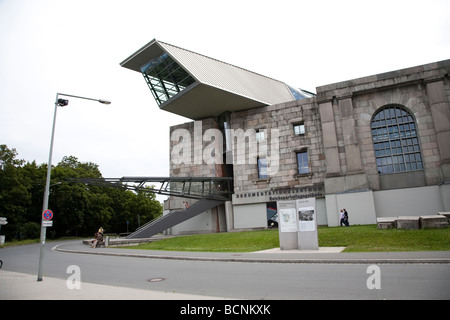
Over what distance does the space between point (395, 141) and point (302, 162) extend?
9.29m

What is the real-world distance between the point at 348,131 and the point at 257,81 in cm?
1641

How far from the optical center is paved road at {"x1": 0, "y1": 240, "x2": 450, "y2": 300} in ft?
24.0

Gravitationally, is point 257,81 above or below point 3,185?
above

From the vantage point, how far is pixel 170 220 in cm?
3362

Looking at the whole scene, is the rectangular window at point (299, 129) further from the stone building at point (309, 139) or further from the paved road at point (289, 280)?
the paved road at point (289, 280)

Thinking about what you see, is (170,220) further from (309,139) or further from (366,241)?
(366,241)

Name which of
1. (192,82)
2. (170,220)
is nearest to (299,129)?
(192,82)

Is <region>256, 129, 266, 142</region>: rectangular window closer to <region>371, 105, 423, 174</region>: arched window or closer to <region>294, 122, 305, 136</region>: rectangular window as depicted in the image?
<region>294, 122, 305, 136</region>: rectangular window

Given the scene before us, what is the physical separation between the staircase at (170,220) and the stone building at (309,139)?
2.52 metres

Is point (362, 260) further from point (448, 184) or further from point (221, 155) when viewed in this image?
point (221, 155)

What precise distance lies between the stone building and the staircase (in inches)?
99.1

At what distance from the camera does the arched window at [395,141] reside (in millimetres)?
30000

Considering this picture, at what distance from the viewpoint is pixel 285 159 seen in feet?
116
